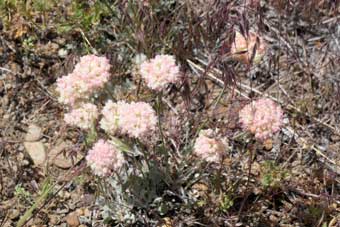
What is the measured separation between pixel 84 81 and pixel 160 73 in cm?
27

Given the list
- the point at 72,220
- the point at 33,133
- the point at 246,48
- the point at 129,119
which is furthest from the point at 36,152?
the point at 246,48

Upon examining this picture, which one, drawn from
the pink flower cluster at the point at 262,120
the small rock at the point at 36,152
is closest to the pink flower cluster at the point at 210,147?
the pink flower cluster at the point at 262,120

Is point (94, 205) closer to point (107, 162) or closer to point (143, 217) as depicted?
point (143, 217)

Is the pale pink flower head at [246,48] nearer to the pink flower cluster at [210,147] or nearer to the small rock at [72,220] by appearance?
the pink flower cluster at [210,147]

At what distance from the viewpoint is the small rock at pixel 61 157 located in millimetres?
2836

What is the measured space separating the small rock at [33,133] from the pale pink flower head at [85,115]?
820 mm

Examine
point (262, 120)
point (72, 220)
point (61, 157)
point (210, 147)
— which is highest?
point (262, 120)

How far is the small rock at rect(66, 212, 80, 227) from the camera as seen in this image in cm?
269

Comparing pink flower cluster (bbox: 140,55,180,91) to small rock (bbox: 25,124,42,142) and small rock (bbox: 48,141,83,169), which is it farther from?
small rock (bbox: 25,124,42,142)

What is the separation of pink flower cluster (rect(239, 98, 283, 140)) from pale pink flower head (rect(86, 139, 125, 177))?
482 millimetres

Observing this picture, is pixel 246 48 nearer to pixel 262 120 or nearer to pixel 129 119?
pixel 262 120

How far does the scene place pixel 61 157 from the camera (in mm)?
2871

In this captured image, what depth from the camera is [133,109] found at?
2111 millimetres

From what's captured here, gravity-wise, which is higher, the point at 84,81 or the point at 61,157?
the point at 84,81
